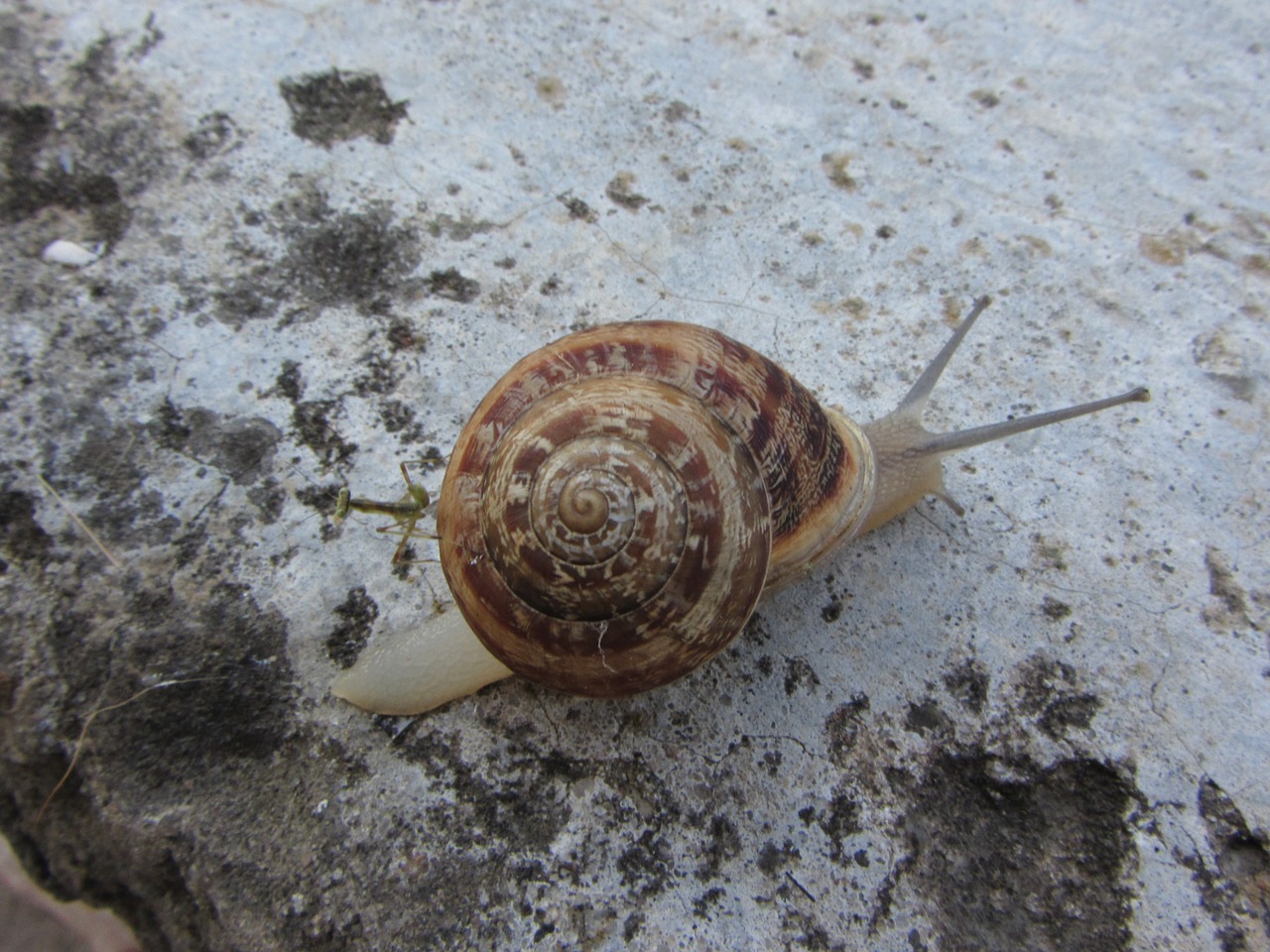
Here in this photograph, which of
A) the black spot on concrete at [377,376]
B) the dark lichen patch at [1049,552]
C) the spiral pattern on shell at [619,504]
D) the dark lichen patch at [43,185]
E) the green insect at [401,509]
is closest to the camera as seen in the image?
the spiral pattern on shell at [619,504]

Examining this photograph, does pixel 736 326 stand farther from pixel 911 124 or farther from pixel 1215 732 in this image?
pixel 1215 732

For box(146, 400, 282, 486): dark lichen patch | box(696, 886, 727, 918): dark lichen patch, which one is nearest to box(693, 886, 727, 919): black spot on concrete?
box(696, 886, 727, 918): dark lichen patch

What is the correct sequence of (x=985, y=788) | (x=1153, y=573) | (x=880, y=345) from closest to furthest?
(x=985, y=788)
(x=1153, y=573)
(x=880, y=345)

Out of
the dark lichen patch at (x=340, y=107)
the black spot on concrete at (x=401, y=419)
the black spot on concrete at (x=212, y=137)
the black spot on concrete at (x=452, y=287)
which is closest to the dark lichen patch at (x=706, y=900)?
the black spot on concrete at (x=401, y=419)

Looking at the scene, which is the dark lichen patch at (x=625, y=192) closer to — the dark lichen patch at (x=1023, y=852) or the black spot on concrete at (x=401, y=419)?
the black spot on concrete at (x=401, y=419)

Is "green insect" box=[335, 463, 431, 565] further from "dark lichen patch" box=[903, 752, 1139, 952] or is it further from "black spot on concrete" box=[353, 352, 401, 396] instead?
"dark lichen patch" box=[903, 752, 1139, 952]

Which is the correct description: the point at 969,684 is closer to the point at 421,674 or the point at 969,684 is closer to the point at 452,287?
the point at 421,674

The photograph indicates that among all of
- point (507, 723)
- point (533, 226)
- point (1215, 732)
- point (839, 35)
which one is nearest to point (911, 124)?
point (839, 35)

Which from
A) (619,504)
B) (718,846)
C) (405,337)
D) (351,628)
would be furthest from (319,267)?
(718,846)
